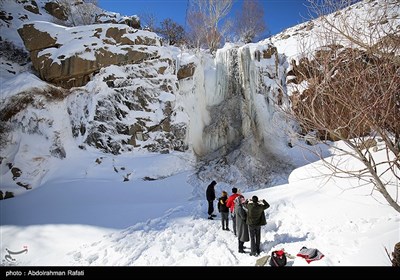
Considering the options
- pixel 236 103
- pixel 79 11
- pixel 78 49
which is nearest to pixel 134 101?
pixel 78 49

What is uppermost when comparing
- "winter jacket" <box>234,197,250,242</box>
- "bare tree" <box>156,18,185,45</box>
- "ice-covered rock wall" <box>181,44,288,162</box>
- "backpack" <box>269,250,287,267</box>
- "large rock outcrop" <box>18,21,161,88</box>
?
"bare tree" <box>156,18,185,45</box>

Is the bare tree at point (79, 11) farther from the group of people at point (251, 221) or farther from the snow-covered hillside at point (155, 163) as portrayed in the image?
the group of people at point (251, 221)

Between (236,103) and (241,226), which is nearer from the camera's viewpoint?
(241,226)

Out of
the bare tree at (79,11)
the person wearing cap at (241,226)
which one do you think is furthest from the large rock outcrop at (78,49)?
the person wearing cap at (241,226)

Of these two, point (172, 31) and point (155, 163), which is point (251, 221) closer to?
point (155, 163)

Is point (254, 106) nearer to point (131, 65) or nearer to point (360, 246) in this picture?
point (131, 65)

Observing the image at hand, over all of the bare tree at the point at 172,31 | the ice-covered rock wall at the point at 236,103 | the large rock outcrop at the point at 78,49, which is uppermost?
the bare tree at the point at 172,31

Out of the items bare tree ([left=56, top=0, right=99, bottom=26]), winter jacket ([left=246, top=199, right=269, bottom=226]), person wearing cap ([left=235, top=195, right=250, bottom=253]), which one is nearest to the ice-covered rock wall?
person wearing cap ([left=235, top=195, right=250, bottom=253])

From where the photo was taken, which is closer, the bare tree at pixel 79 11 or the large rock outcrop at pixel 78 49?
the large rock outcrop at pixel 78 49

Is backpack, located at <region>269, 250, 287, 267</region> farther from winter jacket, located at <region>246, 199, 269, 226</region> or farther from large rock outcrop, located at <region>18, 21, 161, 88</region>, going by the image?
large rock outcrop, located at <region>18, 21, 161, 88</region>

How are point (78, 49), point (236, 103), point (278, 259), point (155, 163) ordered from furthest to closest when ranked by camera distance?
point (236, 103), point (78, 49), point (155, 163), point (278, 259)

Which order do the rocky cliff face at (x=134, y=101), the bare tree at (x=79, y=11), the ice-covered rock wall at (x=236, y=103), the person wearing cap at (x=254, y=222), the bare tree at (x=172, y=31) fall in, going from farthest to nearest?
1. the bare tree at (x=172, y=31)
2. the bare tree at (x=79, y=11)
3. the ice-covered rock wall at (x=236, y=103)
4. the rocky cliff face at (x=134, y=101)
5. the person wearing cap at (x=254, y=222)

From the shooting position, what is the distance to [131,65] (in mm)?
11422

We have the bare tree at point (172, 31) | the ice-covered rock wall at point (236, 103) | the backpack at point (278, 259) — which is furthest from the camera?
the bare tree at point (172, 31)
